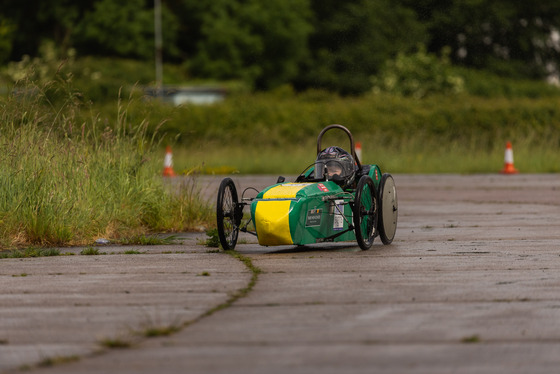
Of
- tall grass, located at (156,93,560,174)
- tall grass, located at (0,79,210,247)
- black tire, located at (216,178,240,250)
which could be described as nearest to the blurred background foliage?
tall grass, located at (156,93,560,174)

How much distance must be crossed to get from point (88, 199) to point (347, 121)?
24.0 meters

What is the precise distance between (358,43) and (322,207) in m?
59.1

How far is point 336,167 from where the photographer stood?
41.8ft

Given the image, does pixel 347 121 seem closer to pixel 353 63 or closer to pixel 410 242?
pixel 410 242

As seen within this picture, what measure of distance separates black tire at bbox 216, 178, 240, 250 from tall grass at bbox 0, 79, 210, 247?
6.22 ft

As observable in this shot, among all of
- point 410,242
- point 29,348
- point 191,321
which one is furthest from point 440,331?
point 410,242

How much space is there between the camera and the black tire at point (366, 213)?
11863 mm

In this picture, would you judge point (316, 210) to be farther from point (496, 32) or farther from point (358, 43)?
point (496, 32)

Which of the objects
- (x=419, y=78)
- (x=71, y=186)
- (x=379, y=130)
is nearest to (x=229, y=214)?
(x=71, y=186)

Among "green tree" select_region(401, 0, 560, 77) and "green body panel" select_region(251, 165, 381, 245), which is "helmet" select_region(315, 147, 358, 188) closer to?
"green body panel" select_region(251, 165, 381, 245)

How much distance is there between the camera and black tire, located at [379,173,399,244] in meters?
12.4

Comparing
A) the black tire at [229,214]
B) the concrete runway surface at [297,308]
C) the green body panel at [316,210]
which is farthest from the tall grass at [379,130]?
the green body panel at [316,210]

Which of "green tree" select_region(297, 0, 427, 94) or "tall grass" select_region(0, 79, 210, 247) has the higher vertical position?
"green tree" select_region(297, 0, 427, 94)

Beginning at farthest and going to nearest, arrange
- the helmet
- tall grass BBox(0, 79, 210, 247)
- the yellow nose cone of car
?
1. tall grass BBox(0, 79, 210, 247)
2. the helmet
3. the yellow nose cone of car
